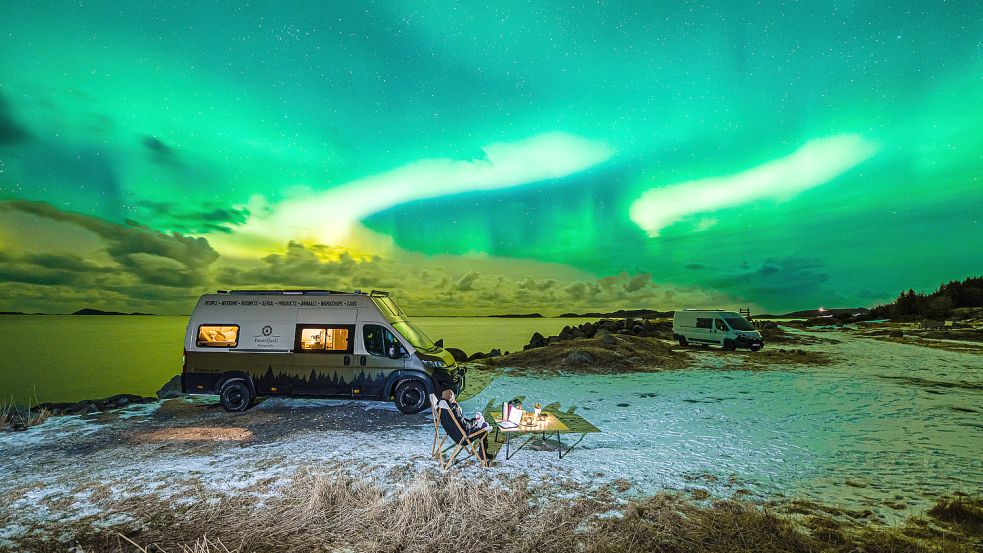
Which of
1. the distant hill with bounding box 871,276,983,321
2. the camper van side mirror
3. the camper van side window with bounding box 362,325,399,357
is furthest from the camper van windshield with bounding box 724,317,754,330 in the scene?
the distant hill with bounding box 871,276,983,321

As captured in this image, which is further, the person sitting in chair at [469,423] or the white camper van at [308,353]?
the white camper van at [308,353]

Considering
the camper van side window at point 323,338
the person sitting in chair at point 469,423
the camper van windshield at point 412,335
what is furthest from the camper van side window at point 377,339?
the person sitting in chair at point 469,423

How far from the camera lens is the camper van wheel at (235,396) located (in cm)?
1173

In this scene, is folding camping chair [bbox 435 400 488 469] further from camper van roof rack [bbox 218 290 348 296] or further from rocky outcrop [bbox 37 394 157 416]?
rocky outcrop [bbox 37 394 157 416]

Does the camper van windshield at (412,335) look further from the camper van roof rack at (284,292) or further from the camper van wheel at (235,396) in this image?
the camper van wheel at (235,396)

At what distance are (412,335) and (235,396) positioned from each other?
4738mm

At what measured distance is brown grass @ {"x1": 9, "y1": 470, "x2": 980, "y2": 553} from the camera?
16.4 feet

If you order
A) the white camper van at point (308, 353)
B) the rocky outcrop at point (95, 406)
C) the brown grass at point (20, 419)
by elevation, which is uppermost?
the white camper van at point (308, 353)

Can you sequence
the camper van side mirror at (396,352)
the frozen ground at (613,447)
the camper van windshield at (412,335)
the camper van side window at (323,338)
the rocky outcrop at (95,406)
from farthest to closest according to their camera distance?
1. the rocky outcrop at (95,406)
2. the camper van windshield at (412,335)
3. the camper van side window at (323,338)
4. the camper van side mirror at (396,352)
5. the frozen ground at (613,447)

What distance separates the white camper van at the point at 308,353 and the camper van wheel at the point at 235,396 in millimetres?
23

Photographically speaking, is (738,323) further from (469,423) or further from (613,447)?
(469,423)

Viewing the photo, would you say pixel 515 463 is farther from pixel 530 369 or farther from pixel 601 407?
pixel 530 369

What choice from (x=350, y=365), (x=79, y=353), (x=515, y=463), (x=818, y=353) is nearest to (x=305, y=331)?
(x=350, y=365)

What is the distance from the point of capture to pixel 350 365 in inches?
456
